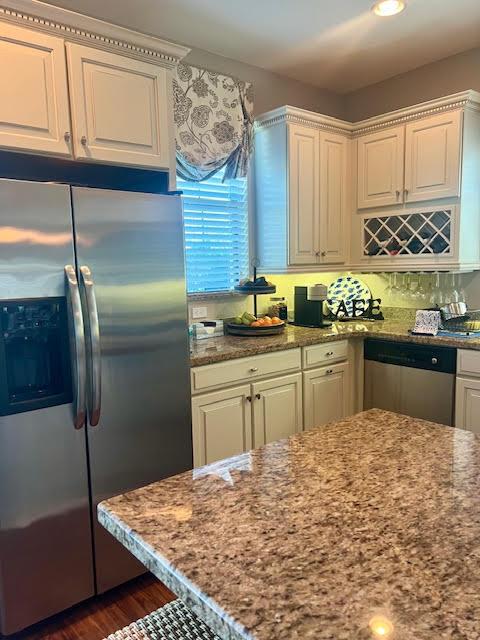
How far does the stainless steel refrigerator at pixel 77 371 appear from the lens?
1785mm

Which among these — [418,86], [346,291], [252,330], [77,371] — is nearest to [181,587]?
[77,371]

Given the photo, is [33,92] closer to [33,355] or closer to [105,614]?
[33,355]

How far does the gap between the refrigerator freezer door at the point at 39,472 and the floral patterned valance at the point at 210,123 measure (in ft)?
4.27

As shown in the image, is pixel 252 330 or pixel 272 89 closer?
pixel 252 330

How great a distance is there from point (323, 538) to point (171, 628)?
51 cm

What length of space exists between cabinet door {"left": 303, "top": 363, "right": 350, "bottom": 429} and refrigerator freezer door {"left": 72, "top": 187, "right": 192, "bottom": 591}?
0.98 m

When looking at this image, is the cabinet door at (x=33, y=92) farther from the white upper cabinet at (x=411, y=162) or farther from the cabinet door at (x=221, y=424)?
the white upper cabinet at (x=411, y=162)

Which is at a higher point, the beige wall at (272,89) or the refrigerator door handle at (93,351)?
the beige wall at (272,89)

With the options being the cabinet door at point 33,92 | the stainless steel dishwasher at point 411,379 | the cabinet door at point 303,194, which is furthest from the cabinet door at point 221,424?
the cabinet door at point 33,92

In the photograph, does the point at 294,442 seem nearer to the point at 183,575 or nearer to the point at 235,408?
the point at 183,575

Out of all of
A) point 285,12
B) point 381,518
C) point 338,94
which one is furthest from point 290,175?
point 381,518

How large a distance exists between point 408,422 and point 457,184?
84.9 inches

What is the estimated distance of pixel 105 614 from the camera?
2014 mm

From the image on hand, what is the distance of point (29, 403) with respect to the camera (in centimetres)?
183
